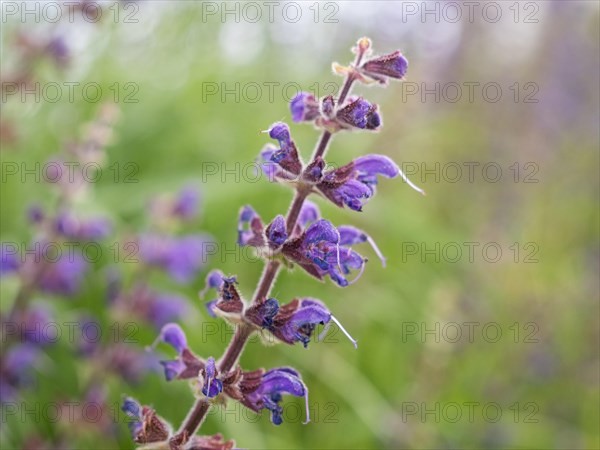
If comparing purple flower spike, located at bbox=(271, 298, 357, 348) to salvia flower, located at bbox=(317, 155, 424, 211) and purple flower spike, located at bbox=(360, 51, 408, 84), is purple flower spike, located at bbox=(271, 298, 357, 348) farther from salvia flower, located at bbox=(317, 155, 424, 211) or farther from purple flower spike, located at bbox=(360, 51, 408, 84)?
purple flower spike, located at bbox=(360, 51, 408, 84)

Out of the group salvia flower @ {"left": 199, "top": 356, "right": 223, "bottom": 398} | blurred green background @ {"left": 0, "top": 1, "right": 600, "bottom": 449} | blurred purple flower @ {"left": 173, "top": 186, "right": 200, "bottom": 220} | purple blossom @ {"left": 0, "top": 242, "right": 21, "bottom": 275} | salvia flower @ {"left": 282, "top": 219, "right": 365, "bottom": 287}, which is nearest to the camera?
salvia flower @ {"left": 199, "top": 356, "right": 223, "bottom": 398}

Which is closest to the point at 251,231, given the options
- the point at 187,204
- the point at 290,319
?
the point at 290,319

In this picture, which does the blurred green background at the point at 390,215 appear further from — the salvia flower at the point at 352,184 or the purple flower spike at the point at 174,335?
the salvia flower at the point at 352,184

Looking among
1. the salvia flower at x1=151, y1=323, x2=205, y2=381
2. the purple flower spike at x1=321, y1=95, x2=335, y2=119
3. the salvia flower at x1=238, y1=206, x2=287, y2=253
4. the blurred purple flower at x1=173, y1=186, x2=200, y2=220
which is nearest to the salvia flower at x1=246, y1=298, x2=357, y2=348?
the salvia flower at x1=238, y1=206, x2=287, y2=253

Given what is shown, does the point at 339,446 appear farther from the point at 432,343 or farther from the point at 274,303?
the point at 274,303

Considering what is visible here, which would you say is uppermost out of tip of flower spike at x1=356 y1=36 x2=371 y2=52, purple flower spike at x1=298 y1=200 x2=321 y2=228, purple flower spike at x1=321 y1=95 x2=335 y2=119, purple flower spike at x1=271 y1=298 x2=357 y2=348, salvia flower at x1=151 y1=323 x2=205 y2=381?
tip of flower spike at x1=356 y1=36 x2=371 y2=52

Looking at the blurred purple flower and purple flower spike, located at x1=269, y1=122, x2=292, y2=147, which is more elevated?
purple flower spike, located at x1=269, y1=122, x2=292, y2=147

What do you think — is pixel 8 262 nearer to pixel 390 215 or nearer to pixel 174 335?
pixel 174 335

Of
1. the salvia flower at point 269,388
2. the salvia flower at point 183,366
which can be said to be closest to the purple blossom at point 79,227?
the salvia flower at point 183,366
